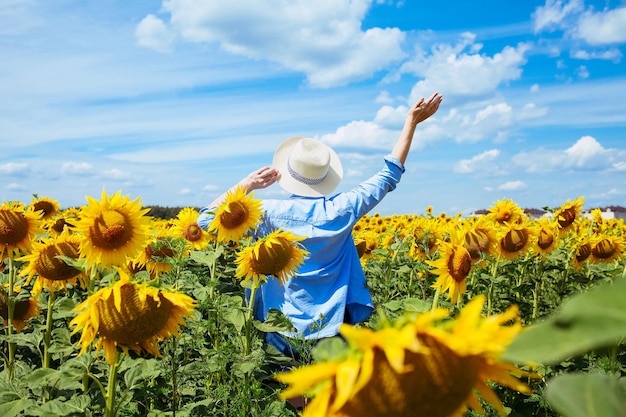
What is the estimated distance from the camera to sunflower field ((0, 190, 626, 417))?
830 millimetres

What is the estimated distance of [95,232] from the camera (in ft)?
9.78

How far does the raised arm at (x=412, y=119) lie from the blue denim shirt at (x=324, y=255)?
0.09 metres

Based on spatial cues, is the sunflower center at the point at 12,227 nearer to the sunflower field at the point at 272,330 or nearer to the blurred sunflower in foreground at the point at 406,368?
the sunflower field at the point at 272,330

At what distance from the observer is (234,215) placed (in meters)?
3.90

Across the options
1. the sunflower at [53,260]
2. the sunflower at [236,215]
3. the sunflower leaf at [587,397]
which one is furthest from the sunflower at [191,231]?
the sunflower leaf at [587,397]

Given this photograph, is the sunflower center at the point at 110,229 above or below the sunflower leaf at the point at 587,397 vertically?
below

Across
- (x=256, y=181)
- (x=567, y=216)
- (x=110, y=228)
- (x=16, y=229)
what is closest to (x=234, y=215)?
(x=256, y=181)

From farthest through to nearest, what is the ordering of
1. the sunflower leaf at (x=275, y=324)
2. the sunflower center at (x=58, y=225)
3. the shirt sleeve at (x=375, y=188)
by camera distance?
the sunflower center at (x=58, y=225) → the shirt sleeve at (x=375, y=188) → the sunflower leaf at (x=275, y=324)

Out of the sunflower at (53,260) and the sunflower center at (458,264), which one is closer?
the sunflower center at (458,264)

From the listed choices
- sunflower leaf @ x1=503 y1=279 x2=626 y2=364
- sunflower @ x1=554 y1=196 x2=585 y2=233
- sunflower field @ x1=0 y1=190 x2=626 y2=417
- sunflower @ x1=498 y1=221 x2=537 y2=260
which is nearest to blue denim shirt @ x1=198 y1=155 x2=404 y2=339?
sunflower field @ x1=0 y1=190 x2=626 y2=417

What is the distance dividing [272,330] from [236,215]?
102 cm

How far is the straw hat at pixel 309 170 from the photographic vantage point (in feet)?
14.5

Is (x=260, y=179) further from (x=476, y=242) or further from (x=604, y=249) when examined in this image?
(x=604, y=249)

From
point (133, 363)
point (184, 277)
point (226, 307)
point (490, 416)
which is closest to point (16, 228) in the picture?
point (184, 277)
